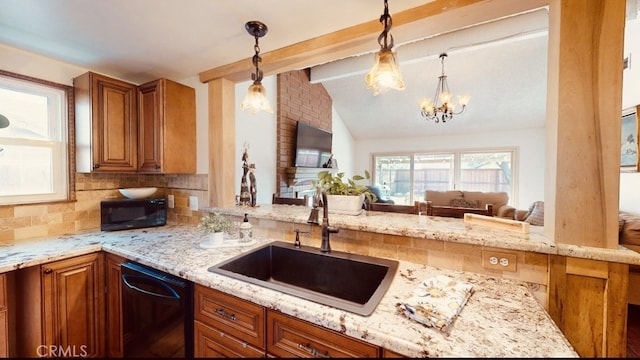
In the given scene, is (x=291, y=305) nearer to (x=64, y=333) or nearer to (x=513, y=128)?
(x=64, y=333)

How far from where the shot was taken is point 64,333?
1498 millimetres

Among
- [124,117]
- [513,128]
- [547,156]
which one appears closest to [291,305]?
[547,156]

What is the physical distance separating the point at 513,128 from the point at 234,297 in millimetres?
6337

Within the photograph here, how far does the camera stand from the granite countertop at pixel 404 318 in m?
0.71

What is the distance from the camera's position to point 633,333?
6.81ft

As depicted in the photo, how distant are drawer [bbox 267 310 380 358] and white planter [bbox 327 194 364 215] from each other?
818mm

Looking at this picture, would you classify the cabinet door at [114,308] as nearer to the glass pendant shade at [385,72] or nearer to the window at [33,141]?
the window at [33,141]

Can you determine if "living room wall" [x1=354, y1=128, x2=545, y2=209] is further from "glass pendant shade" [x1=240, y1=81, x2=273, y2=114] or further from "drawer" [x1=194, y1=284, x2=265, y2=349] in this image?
"drawer" [x1=194, y1=284, x2=265, y2=349]

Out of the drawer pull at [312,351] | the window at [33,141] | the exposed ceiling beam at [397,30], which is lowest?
the drawer pull at [312,351]

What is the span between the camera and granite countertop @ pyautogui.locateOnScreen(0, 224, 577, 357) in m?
0.71

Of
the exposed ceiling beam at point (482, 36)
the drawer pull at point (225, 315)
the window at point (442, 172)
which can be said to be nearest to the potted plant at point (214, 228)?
the drawer pull at point (225, 315)

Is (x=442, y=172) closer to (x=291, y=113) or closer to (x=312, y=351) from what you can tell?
(x=291, y=113)

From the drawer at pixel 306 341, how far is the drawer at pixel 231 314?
6 centimetres

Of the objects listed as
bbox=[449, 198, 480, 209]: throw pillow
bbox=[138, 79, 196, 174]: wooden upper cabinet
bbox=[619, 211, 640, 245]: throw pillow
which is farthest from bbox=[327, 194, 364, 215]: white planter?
bbox=[449, 198, 480, 209]: throw pillow
